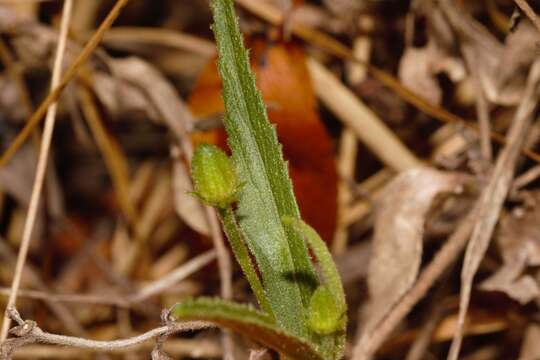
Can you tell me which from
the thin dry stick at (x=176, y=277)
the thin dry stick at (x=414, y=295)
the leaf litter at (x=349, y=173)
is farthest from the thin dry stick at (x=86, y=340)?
the thin dry stick at (x=176, y=277)

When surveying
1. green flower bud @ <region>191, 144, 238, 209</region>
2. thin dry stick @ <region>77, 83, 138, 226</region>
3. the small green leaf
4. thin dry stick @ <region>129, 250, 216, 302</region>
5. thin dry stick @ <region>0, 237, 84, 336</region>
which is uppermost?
thin dry stick @ <region>77, 83, 138, 226</region>

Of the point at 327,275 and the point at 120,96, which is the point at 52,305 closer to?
the point at 120,96

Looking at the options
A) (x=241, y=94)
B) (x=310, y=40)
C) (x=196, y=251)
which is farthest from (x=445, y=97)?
(x=241, y=94)

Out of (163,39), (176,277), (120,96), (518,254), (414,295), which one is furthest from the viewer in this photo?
(163,39)

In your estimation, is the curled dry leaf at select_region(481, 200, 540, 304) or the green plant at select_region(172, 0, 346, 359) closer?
the green plant at select_region(172, 0, 346, 359)

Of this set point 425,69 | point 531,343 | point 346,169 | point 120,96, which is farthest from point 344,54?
point 531,343

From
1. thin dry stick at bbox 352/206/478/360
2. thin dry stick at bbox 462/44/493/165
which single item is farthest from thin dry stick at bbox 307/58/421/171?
thin dry stick at bbox 352/206/478/360

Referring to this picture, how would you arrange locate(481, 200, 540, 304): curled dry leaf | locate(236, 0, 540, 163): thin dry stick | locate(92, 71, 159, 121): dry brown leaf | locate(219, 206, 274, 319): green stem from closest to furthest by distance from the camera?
locate(219, 206, 274, 319): green stem → locate(481, 200, 540, 304): curled dry leaf → locate(236, 0, 540, 163): thin dry stick → locate(92, 71, 159, 121): dry brown leaf

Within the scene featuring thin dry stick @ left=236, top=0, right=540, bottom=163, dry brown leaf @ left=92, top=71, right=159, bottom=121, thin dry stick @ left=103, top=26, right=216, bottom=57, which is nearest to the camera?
thin dry stick @ left=236, top=0, right=540, bottom=163

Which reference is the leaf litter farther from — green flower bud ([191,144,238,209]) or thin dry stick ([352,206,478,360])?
green flower bud ([191,144,238,209])
